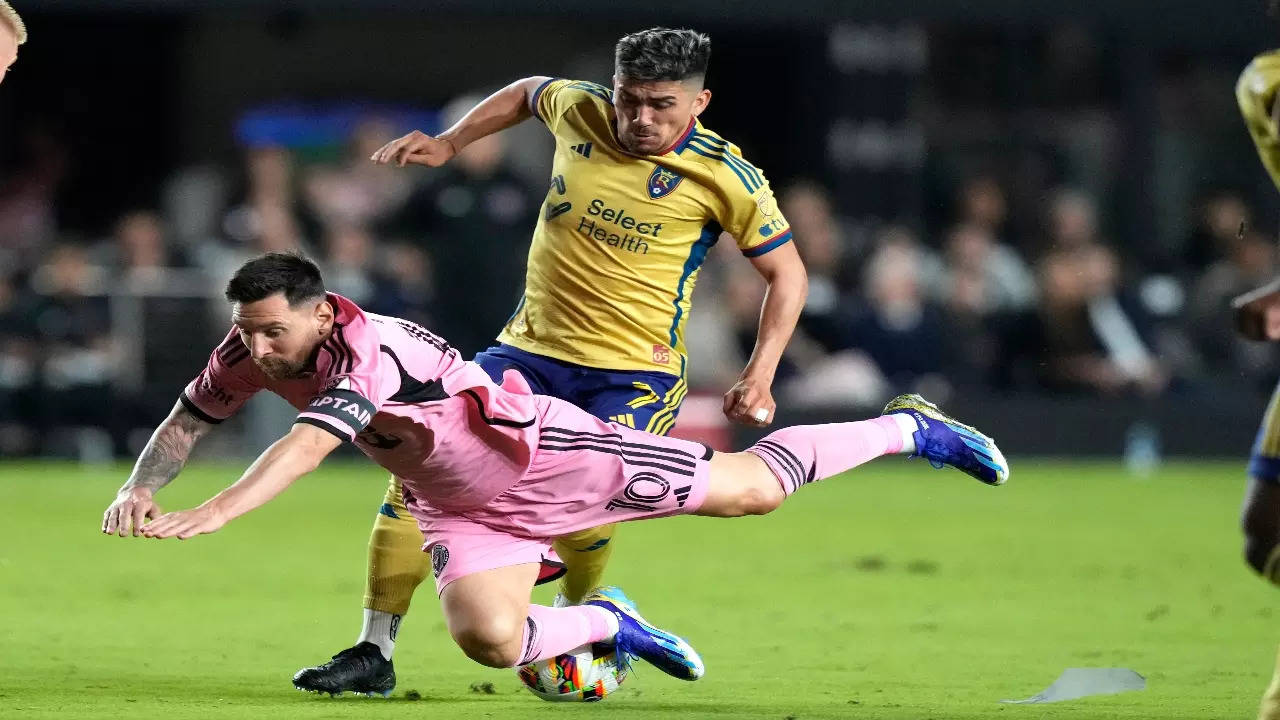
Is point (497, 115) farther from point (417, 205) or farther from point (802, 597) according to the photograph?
point (417, 205)

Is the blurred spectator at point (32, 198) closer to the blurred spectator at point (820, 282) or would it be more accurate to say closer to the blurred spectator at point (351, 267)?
the blurred spectator at point (351, 267)

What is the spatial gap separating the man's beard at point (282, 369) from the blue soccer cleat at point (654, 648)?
141 cm

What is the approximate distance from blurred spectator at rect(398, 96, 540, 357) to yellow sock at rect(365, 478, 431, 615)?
18.4ft

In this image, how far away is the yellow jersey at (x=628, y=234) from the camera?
6762mm

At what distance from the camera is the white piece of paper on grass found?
6.25m

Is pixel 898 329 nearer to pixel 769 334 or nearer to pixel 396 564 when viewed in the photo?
pixel 769 334

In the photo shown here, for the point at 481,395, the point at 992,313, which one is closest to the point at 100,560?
the point at 481,395

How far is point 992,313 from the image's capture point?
1642cm

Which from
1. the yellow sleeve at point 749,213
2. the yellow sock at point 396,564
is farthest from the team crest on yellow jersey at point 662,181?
the yellow sock at point 396,564

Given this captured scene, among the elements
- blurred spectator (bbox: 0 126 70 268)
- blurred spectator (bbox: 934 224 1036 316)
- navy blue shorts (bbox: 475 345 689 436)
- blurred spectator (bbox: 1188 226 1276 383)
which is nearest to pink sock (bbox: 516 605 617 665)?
navy blue shorts (bbox: 475 345 689 436)

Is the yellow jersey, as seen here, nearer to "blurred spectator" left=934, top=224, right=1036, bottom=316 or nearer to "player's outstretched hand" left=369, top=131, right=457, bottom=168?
"player's outstretched hand" left=369, top=131, right=457, bottom=168

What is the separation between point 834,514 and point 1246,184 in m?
8.30

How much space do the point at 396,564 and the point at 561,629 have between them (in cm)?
76

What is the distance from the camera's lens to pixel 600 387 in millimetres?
6727
